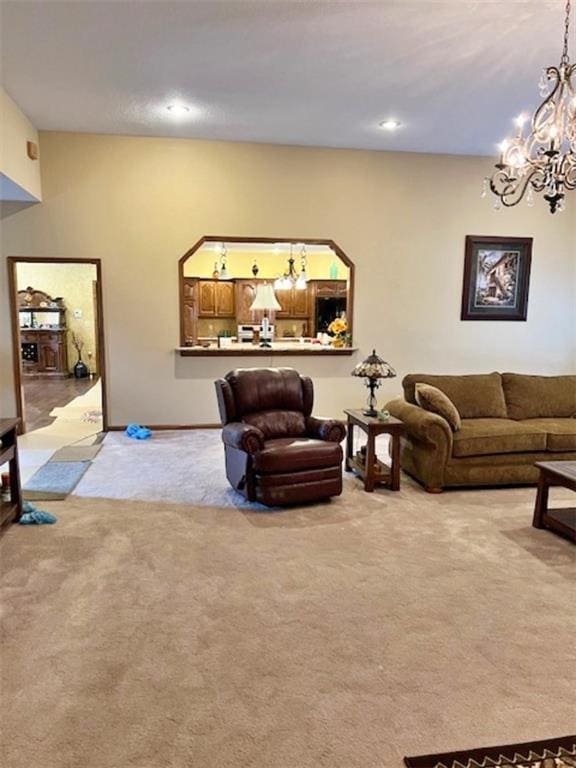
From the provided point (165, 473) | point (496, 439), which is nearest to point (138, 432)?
point (165, 473)

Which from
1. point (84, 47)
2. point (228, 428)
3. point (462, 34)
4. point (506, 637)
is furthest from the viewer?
point (228, 428)

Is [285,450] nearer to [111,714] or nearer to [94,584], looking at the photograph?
[94,584]

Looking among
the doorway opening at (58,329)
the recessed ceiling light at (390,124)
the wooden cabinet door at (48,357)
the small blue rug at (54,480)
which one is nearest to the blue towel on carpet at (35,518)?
the small blue rug at (54,480)

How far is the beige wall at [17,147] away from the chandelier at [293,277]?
507 cm

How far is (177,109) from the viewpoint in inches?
194

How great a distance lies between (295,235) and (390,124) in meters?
1.59

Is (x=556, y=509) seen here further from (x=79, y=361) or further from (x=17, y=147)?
(x=79, y=361)

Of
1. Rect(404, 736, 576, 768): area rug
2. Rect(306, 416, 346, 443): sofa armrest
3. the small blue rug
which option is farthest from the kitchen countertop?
Rect(404, 736, 576, 768): area rug

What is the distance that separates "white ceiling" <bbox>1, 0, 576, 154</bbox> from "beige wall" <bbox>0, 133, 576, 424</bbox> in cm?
51

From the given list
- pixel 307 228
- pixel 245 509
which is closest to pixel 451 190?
pixel 307 228

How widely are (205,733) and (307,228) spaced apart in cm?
545

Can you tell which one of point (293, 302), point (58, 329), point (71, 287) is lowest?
point (58, 329)

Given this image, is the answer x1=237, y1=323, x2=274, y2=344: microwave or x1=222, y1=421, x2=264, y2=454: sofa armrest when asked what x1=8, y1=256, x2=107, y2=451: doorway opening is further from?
x1=222, y1=421, x2=264, y2=454: sofa armrest

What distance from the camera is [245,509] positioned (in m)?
3.79
